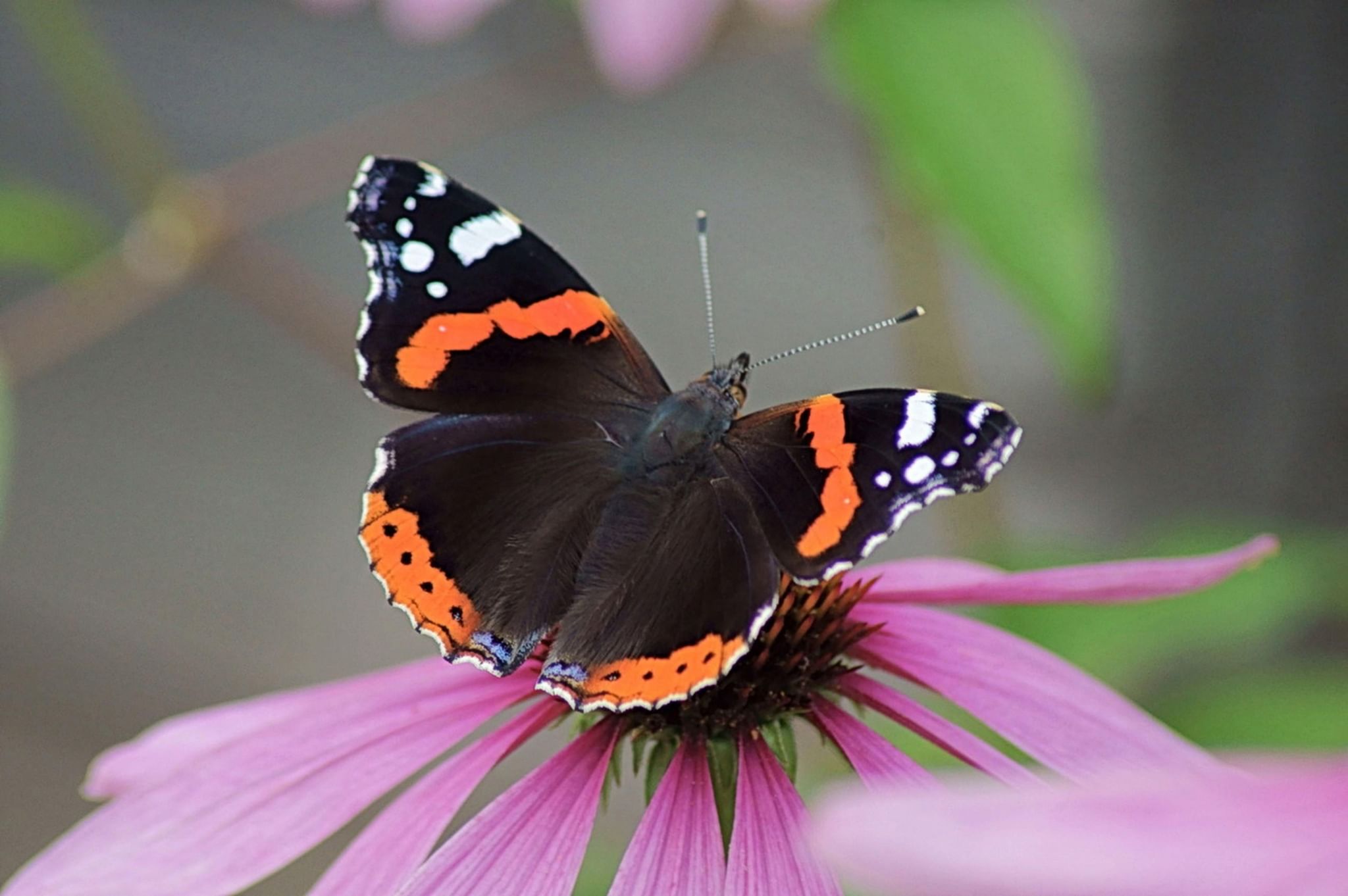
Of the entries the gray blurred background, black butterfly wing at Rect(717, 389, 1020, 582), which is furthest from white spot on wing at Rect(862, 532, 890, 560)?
the gray blurred background

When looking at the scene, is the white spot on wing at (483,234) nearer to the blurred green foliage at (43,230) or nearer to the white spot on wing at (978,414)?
the white spot on wing at (978,414)

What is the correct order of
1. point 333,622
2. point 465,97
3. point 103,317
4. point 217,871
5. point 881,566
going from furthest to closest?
1. point 333,622
2. point 465,97
3. point 103,317
4. point 881,566
5. point 217,871

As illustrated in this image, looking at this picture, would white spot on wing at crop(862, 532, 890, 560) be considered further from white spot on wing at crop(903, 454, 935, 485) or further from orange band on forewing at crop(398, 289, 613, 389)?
orange band on forewing at crop(398, 289, 613, 389)

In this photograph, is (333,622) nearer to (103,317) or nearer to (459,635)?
(103,317)

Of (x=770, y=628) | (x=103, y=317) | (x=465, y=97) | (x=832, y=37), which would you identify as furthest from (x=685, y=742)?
(x=465, y=97)

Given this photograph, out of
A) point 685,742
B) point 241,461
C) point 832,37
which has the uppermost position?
point 241,461

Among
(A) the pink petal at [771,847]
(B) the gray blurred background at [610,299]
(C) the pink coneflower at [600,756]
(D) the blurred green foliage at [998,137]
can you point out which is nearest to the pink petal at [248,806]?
(C) the pink coneflower at [600,756]
